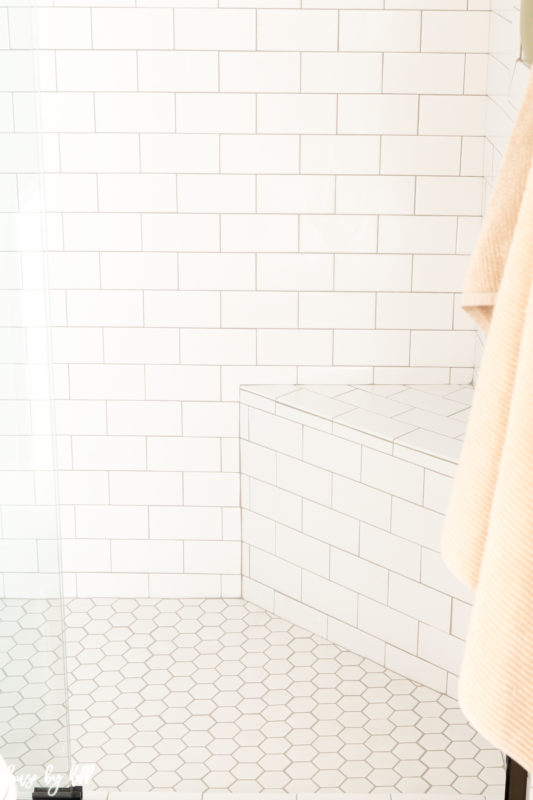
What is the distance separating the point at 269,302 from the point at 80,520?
31.9 inches

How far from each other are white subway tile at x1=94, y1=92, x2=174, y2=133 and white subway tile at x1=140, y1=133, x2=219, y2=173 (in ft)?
0.10

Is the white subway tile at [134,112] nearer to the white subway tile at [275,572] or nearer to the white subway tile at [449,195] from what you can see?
the white subway tile at [449,195]

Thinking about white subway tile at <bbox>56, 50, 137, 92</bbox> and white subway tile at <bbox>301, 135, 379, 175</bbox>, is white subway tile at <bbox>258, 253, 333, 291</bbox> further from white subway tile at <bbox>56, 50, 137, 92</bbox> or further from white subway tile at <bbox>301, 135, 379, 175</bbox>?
white subway tile at <bbox>56, 50, 137, 92</bbox>

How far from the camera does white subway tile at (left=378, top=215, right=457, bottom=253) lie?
297 cm

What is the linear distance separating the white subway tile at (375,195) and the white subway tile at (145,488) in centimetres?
87

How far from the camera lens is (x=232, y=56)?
113 inches

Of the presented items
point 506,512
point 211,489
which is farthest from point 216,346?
point 506,512

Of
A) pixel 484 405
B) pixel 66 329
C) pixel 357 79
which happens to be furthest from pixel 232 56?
pixel 484 405

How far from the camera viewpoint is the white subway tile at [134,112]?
2.90 m

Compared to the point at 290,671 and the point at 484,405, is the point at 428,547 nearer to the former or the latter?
the point at 290,671

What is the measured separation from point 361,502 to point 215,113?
1.05 meters

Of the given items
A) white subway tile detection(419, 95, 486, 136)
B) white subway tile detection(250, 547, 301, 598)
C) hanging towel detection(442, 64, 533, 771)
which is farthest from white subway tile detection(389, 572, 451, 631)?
hanging towel detection(442, 64, 533, 771)

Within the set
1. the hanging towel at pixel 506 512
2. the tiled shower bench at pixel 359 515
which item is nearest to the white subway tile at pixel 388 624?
the tiled shower bench at pixel 359 515

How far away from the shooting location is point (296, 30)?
9.36 ft
